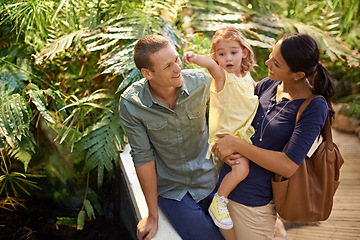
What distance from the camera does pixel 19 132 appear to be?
2211 millimetres

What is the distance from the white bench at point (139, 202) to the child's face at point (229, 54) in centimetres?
86

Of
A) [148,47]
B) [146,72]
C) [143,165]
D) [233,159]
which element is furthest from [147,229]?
[148,47]

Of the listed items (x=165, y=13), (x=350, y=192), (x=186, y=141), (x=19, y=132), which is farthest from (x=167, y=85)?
(x=350, y=192)

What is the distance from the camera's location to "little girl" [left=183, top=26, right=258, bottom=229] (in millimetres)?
1617

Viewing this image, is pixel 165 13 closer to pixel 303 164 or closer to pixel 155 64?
pixel 155 64

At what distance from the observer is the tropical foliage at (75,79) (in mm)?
2295

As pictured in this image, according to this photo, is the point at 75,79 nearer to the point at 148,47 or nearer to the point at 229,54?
the point at 148,47

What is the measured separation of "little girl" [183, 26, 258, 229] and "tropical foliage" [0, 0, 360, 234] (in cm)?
75

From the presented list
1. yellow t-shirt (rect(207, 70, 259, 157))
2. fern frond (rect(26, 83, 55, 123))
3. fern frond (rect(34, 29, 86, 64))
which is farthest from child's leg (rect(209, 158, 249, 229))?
fern frond (rect(34, 29, 86, 64))

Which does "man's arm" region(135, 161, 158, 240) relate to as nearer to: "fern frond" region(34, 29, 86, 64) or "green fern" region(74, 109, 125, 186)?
"green fern" region(74, 109, 125, 186)

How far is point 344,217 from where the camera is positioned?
2617 mm

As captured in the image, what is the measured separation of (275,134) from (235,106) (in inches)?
9.1

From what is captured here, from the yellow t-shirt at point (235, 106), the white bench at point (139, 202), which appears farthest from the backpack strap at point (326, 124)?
the white bench at point (139, 202)

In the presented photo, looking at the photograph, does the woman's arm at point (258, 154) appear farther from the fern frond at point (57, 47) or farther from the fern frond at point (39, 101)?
the fern frond at point (57, 47)
